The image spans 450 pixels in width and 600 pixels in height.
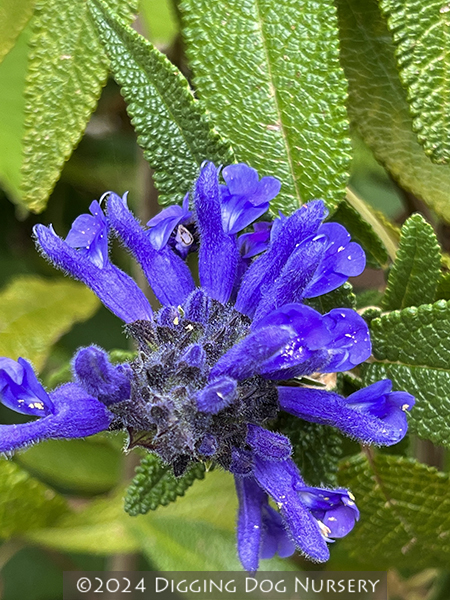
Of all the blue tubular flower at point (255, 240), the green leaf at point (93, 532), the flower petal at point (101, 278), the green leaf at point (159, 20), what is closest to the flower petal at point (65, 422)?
the flower petal at point (101, 278)

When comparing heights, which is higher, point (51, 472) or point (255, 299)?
point (255, 299)

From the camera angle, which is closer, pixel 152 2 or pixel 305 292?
pixel 305 292

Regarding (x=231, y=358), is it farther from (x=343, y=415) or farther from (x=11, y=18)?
(x=11, y=18)

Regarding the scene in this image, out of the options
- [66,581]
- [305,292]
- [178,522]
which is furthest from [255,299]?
Result: [66,581]

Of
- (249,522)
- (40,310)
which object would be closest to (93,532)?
(40,310)

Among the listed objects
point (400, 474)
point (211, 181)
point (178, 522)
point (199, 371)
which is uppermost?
point (211, 181)

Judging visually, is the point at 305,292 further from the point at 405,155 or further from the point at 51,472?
the point at 51,472
